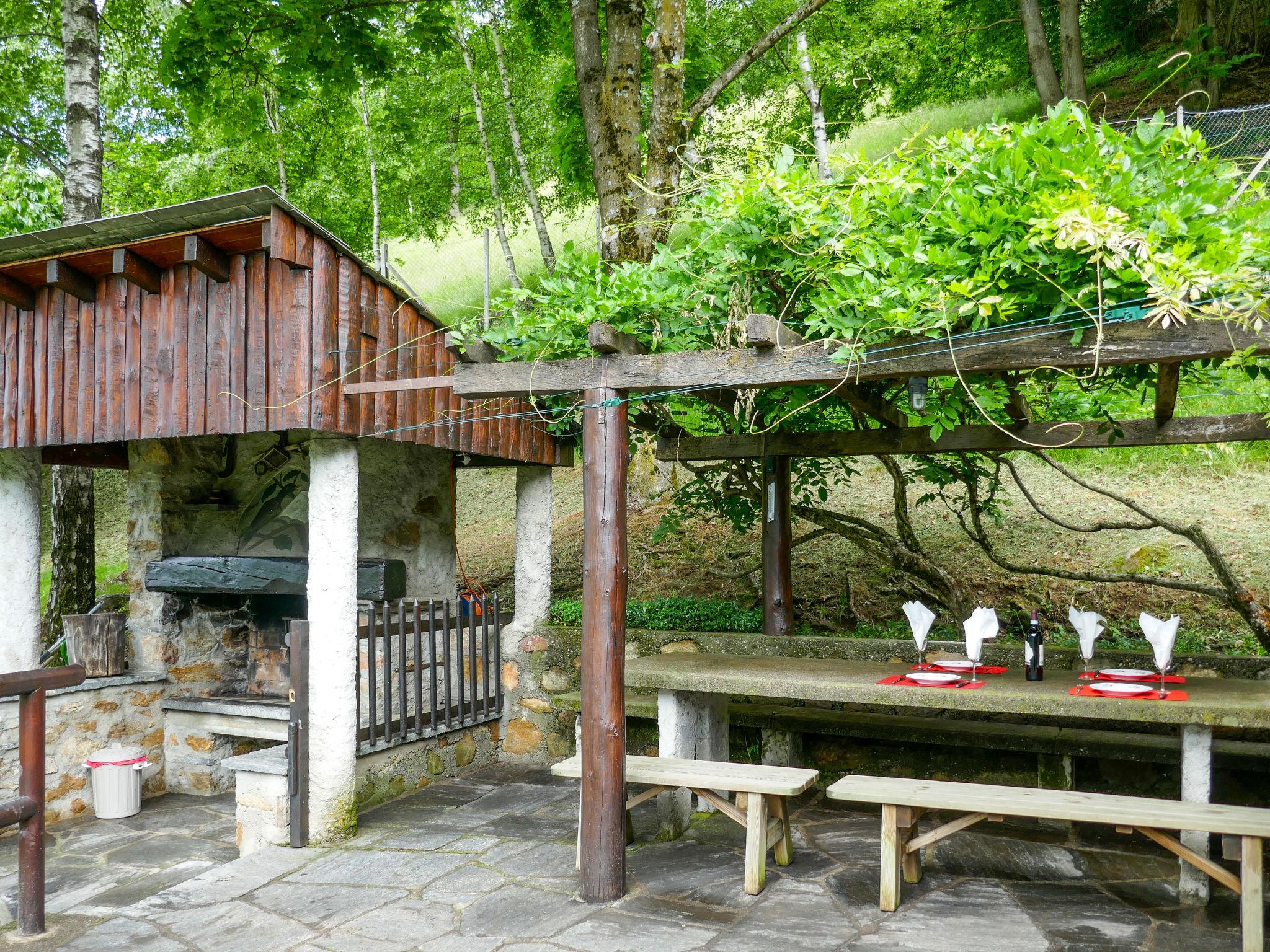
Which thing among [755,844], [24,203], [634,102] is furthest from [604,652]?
[24,203]

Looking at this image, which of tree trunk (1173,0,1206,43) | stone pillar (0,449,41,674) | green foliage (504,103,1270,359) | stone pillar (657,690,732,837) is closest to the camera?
green foliage (504,103,1270,359)

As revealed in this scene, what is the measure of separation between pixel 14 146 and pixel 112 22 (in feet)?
15.7

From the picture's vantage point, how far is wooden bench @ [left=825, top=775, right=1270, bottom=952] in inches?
125

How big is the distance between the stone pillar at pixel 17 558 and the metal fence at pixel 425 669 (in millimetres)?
2167

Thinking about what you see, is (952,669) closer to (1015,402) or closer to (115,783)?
(1015,402)

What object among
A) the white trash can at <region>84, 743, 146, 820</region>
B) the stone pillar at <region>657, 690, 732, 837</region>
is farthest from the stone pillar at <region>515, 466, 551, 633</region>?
the white trash can at <region>84, 743, 146, 820</region>

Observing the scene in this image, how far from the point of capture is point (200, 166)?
14852mm

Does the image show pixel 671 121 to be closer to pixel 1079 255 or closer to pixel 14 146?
pixel 1079 255

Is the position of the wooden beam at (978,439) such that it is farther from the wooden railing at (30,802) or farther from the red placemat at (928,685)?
the wooden railing at (30,802)

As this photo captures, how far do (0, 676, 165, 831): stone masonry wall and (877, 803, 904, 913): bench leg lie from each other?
4875mm

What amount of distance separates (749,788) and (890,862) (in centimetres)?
63

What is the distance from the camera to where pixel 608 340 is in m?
3.73

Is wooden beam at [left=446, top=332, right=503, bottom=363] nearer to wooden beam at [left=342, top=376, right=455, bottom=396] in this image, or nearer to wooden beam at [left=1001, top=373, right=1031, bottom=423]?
wooden beam at [left=342, top=376, right=455, bottom=396]

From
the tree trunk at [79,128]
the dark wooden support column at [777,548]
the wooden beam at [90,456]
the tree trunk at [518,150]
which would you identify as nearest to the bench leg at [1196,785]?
the dark wooden support column at [777,548]
